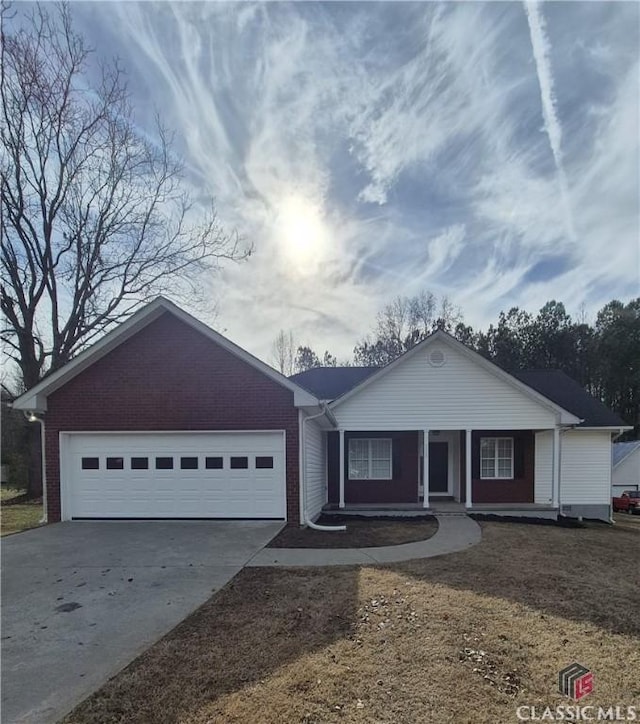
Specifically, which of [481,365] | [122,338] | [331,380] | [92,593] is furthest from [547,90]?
[331,380]

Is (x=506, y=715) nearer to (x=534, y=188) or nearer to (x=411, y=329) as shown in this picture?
(x=534, y=188)

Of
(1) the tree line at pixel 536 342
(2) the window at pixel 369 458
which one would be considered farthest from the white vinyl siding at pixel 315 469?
(1) the tree line at pixel 536 342

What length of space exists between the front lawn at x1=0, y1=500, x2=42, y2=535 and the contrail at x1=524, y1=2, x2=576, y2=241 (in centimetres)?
1433

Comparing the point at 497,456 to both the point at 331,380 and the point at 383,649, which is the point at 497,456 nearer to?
the point at 331,380

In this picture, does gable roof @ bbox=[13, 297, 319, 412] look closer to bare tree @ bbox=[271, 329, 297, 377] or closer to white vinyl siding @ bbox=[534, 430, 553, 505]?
white vinyl siding @ bbox=[534, 430, 553, 505]

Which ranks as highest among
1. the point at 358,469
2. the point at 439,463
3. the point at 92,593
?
the point at 92,593

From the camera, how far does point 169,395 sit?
38.1ft

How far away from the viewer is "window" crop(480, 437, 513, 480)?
15.7 metres

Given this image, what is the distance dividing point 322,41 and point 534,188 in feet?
20.5

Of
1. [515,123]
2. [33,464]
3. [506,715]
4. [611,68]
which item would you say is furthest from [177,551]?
[33,464]

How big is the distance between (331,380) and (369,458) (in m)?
4.91

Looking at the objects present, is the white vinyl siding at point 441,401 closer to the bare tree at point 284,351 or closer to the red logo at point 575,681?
the red logo at point 575,681

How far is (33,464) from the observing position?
20.6m

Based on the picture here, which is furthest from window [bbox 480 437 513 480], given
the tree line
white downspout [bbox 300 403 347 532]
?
the tree line
